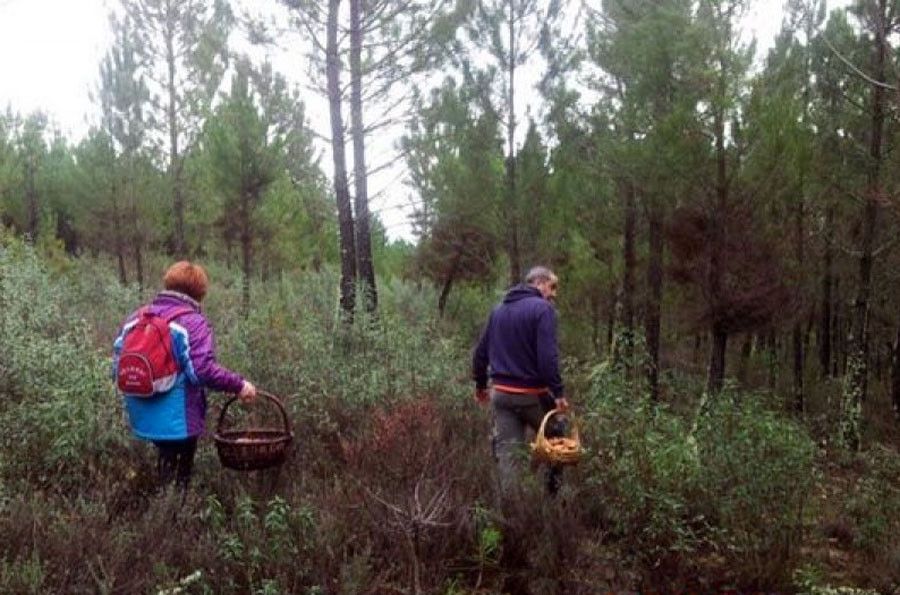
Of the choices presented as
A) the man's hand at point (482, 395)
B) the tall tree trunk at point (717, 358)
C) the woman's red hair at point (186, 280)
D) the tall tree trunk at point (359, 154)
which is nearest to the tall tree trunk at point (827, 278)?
the tall tree trunk at point (717, 358)

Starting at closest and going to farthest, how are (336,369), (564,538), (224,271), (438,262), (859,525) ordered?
(564,538) < (859,525) < (336,369) < (438,262) < (224,271)

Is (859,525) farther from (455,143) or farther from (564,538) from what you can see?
(455,143)

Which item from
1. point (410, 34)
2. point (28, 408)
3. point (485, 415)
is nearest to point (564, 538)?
point (485, 415)

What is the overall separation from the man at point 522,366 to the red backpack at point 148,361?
224cm

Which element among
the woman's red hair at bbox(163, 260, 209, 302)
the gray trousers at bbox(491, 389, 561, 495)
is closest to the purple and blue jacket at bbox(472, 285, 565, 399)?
the gray trousers at bbox(491, 389, 561, 495)

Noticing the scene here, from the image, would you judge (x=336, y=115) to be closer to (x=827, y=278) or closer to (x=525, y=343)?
(x=525, y=343)

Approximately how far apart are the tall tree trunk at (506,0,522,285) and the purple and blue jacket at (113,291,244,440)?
8.69 meters

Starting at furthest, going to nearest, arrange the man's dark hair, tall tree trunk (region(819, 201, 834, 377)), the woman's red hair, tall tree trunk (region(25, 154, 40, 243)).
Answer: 1. tall tree trunk (region(25, 154, 40, 243))
2. tall tree trunk (region(819, 201, 834, 377))
3. the man's dark hair
4. the woman's red hair

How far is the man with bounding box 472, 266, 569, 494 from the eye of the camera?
213 inches

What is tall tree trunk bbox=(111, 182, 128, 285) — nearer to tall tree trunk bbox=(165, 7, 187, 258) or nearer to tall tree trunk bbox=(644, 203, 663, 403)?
tall tree trunk bbox=(165, 7, 187, 258)

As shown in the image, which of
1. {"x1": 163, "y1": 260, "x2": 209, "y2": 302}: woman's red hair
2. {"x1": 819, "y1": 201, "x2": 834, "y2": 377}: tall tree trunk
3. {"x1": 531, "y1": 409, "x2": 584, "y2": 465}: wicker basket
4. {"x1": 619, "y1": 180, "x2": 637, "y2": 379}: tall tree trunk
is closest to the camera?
{"x1": 163, "y1": 260, "x2": 209, "y2": 302}: woman's red hair

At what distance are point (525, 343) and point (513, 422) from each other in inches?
23.7

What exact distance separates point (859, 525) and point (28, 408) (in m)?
6.41

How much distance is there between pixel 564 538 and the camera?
4605 millimetres
